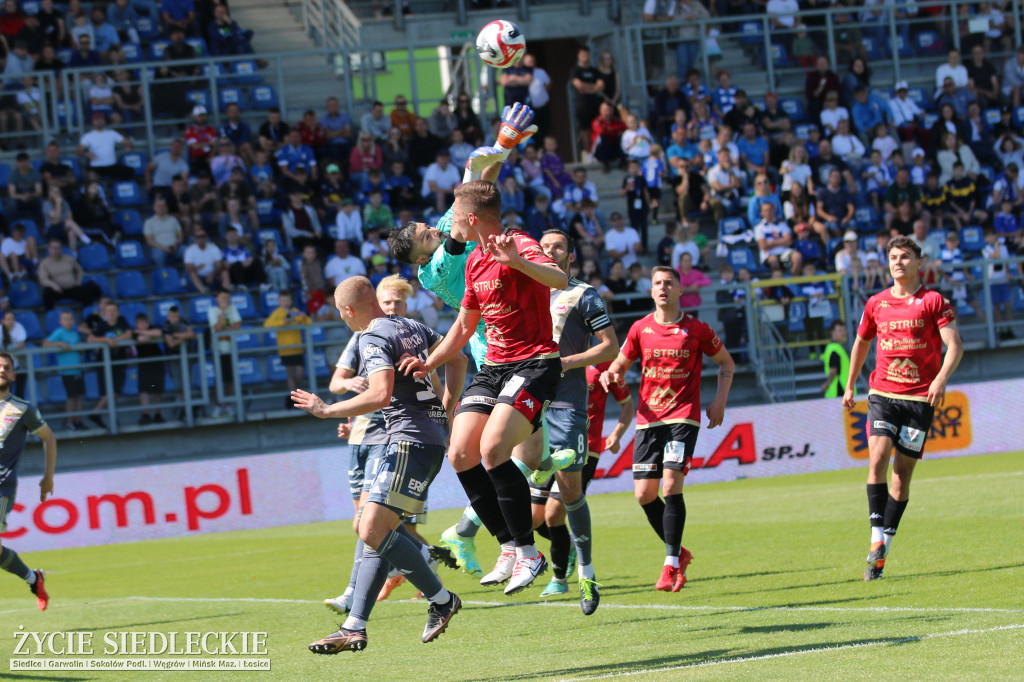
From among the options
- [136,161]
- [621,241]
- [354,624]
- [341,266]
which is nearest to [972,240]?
[621,241]

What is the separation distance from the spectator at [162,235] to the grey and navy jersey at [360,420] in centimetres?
1274

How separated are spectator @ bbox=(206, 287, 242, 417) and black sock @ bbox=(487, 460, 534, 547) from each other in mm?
12965

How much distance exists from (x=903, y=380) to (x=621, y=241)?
525 inches

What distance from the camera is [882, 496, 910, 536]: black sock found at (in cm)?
908

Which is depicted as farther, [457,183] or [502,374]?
[457,183]

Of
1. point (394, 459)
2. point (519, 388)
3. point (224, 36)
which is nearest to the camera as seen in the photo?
point (394, 459)

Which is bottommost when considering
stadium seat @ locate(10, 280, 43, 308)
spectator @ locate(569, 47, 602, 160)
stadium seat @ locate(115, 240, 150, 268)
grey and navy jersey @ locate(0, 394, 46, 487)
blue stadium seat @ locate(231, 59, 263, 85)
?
grey and navy jersey @ locate(0, 394, 46, 487)

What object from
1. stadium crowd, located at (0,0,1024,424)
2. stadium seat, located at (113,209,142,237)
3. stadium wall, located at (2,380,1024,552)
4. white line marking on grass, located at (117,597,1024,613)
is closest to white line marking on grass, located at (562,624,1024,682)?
white line marking on grass, located at (117,597,1024,613)

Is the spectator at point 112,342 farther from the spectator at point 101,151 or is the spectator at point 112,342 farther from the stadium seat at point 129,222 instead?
the spectator at point 101,151

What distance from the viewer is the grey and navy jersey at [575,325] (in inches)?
342

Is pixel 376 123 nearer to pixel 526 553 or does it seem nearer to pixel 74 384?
pixel 74 384

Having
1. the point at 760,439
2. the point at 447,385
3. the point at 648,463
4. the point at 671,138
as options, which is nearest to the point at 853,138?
the point at 671,138

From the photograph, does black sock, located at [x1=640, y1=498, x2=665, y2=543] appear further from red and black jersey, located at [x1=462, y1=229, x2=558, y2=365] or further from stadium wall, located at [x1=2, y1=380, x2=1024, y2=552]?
stadium wall, located at [x1=2, y1=380, x2=1024, y2=552]

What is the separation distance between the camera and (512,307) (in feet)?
23.9
